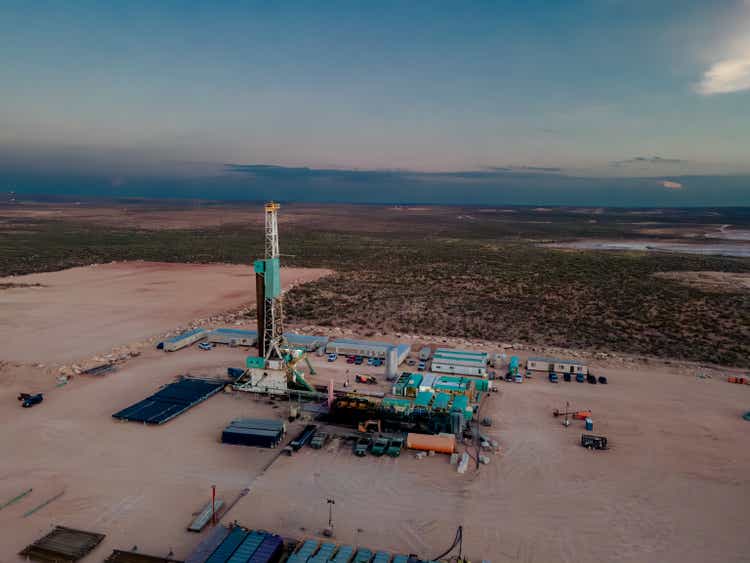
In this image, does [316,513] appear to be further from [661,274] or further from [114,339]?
[661,274]

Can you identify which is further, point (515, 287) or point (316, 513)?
point (515, 287)

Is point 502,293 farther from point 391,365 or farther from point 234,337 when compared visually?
point 234,337

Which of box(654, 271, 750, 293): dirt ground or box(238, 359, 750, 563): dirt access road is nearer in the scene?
box(238, 359, 750, 563): dirt access road

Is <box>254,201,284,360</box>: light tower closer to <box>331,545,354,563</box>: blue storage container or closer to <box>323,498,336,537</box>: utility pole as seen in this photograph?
<box>323,498,336,537</box>: utility pole

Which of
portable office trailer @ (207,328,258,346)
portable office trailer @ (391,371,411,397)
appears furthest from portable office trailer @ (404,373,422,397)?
portable office trailer @ (207,328,258,346)

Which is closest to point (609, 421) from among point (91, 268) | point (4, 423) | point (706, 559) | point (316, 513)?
point (706, 559)

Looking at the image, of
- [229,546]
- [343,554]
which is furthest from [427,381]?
[229,546]

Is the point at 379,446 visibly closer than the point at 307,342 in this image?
Yes
